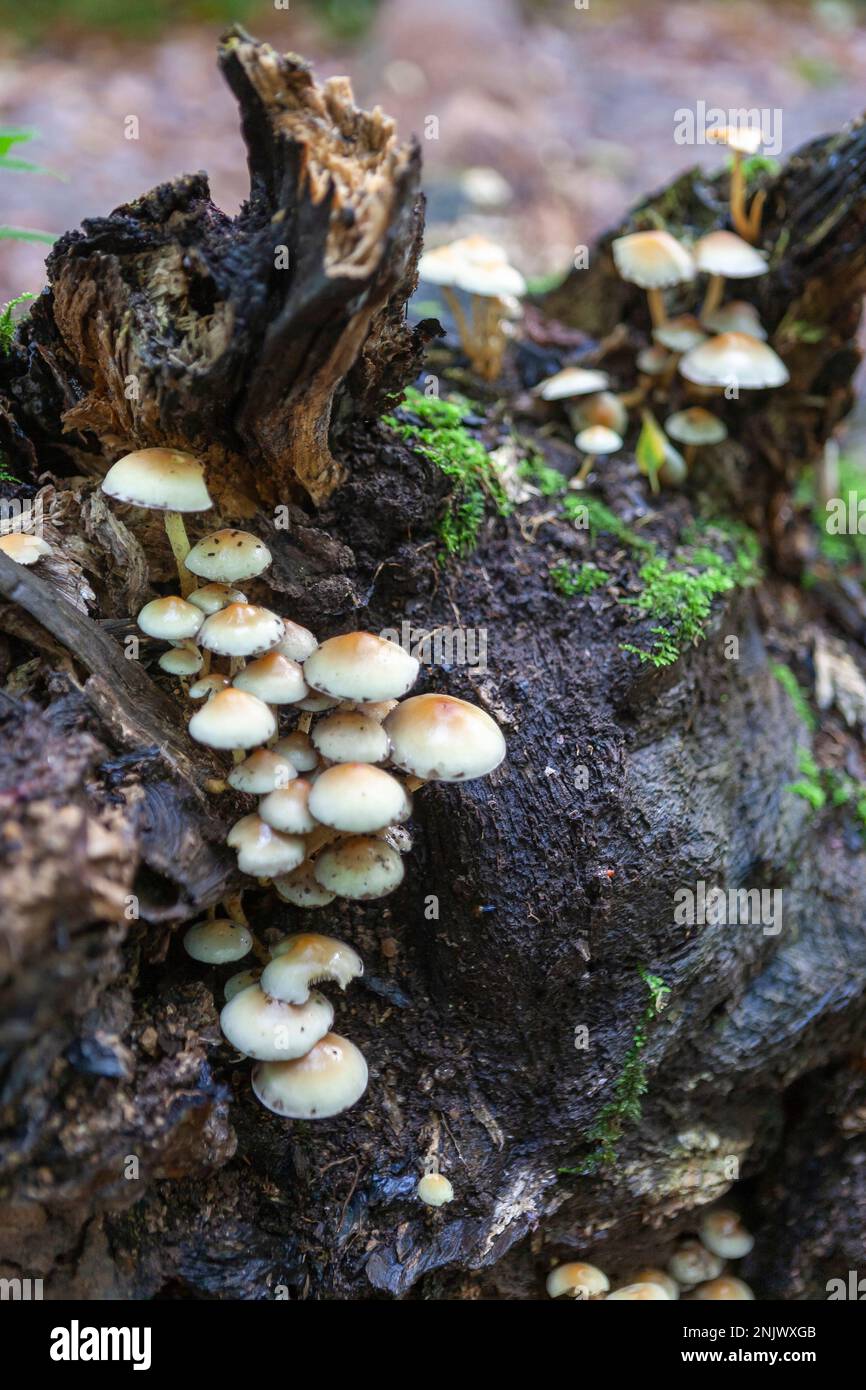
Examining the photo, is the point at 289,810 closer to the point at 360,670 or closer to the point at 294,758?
the point at 294,758

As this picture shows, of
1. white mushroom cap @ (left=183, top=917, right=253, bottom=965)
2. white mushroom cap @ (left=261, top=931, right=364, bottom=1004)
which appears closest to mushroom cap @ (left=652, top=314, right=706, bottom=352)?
white mushroom cap @ (left=261, top=931, right=364, bottom=1004)

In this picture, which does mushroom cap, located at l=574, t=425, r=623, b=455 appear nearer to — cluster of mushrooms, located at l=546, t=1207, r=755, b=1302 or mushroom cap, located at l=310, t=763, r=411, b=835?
mushroom cap, located at l=310, t=763, r=411, b=835

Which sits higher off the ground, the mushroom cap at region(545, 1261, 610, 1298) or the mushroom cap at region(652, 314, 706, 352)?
the mushroom cap at region(652, 314, 706, 352)

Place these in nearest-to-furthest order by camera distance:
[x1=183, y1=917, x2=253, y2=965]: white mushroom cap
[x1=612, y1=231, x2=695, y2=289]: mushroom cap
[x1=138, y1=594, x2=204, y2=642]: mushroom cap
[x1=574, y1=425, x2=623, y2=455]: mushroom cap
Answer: [x1=138, y1=594, x2=204, y2=642]: mushroom cap
[x1=183, y1=917, x2=253, y2=965]: white mushroom cap
[x1=574, y1=425, x2=623, y2=455]: mushroom cap
[x1=612, y1=231, x2=695, y2=289]: mushroom cap

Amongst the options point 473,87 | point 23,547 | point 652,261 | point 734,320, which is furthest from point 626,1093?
point 473,87

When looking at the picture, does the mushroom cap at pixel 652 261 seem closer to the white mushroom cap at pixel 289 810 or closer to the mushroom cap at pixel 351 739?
the mushroom cap at pixel 351 739

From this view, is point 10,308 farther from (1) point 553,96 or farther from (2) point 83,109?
(1) point 553,96
